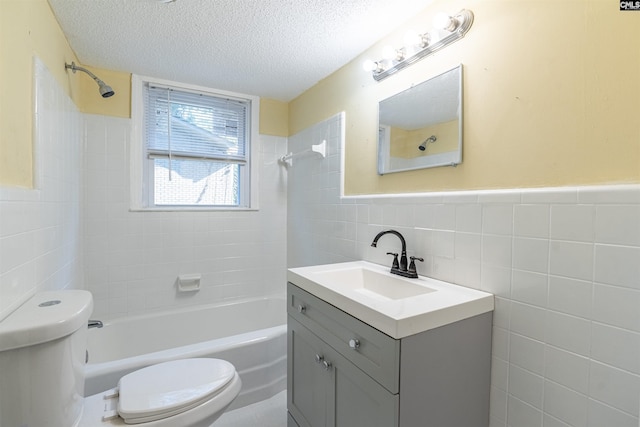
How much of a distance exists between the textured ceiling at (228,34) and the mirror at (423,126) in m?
0.39

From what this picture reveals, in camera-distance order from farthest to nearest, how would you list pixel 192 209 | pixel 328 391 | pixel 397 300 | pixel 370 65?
pixel 192 209
pixel 370 65
pixel 328 391
pixel 397 300

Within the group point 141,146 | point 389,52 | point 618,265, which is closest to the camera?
point 618,265

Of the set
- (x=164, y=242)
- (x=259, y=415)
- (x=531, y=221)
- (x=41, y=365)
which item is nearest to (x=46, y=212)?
(x=41, y=365)

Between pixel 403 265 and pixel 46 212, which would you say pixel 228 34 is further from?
pixel 403 265

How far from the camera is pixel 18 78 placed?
108cm

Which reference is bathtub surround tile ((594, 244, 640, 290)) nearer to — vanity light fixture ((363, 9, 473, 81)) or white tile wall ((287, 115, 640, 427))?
white tile wall ((287, 115, 640, 427))

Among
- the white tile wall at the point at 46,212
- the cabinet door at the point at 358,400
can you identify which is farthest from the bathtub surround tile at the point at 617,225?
the white tile wall at the point at 46,212

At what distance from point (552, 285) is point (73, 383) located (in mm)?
1654

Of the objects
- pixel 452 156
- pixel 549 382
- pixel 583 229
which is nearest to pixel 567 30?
pixel 452 156

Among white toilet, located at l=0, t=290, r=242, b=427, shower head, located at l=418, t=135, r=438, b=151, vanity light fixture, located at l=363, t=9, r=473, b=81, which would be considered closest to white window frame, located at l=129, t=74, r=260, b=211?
white toilet, located at l=0, t=290, r=242, b=427

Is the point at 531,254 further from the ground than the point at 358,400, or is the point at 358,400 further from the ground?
the point at 531,254

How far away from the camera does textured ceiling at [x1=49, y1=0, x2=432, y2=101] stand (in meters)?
1.39

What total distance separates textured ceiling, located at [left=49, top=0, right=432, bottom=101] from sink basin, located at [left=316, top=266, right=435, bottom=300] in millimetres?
1287

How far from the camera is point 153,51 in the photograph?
182cm
